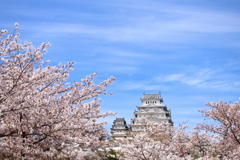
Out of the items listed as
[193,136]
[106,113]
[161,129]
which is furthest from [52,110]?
[161,129]

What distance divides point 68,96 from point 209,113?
990 centimetres

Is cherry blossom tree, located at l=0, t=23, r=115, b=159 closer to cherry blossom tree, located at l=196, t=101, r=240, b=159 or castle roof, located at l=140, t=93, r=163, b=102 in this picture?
cherry blossom tree, located at l=196, t=101, r=240, b=159

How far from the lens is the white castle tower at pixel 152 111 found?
43.3 m

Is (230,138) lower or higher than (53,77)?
lower

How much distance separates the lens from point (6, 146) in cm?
609

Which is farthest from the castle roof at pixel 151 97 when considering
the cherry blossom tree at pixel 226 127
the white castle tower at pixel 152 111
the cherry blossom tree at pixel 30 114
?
the cherry blossom tree at pixel 30 114

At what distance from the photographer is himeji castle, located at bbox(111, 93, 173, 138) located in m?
43.3

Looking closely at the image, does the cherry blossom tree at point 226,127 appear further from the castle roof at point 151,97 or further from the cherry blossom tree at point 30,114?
the castle roof at point 151,97

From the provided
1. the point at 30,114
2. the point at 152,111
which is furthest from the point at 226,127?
the point at 152,111

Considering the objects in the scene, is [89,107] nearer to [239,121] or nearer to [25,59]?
[25,59]

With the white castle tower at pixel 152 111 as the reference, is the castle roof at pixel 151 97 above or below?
above

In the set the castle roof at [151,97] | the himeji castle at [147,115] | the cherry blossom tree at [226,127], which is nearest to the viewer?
the cherry blossom tree at [226,127]

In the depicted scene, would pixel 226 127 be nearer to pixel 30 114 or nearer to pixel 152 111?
pixel 30 114

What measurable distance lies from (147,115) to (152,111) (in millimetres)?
1348
